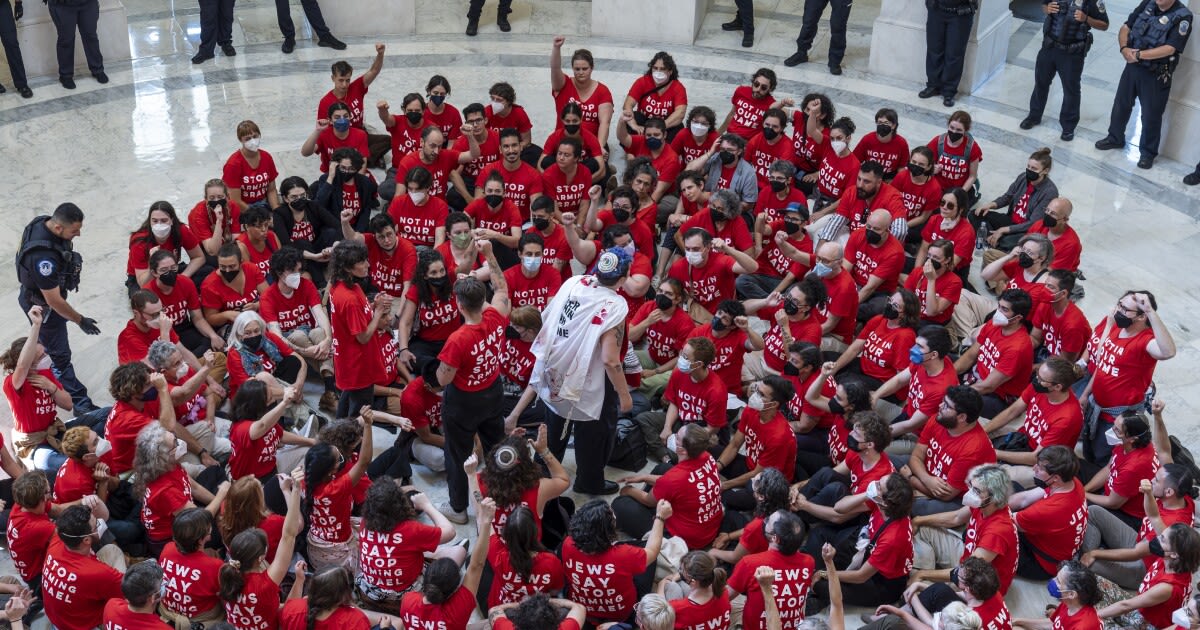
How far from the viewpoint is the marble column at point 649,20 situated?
16047mm

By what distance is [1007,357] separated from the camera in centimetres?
838

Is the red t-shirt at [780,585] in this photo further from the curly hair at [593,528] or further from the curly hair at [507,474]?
the curly hair at [507,474]

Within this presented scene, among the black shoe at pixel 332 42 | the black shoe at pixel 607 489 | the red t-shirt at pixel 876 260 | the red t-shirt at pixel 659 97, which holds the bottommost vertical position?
the black shoe at pixel 607 489

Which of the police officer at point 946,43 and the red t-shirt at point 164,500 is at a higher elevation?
the police officer at point 946,43

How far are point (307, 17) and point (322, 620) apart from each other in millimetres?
11595

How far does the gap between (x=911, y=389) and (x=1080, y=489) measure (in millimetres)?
1431

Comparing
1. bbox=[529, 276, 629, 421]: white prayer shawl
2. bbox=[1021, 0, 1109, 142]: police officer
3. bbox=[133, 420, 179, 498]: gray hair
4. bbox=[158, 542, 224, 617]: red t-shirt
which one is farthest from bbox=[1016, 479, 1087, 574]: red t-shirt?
bbox=[1021, 0, 1109, 142]: police officer

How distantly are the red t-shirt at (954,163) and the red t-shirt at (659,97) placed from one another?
103 inches

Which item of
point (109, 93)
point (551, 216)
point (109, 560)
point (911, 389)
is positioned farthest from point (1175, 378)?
point (109, 93)

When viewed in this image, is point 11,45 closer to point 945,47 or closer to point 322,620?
point 322,620

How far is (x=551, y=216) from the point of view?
9438 mm

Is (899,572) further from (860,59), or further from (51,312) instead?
(860,59)

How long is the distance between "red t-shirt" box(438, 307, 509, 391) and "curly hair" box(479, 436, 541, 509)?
0.82m

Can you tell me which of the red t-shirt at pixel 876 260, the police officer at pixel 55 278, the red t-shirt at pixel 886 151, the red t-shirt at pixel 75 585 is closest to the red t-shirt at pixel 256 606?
the red t-shirt at pixel 75 585
